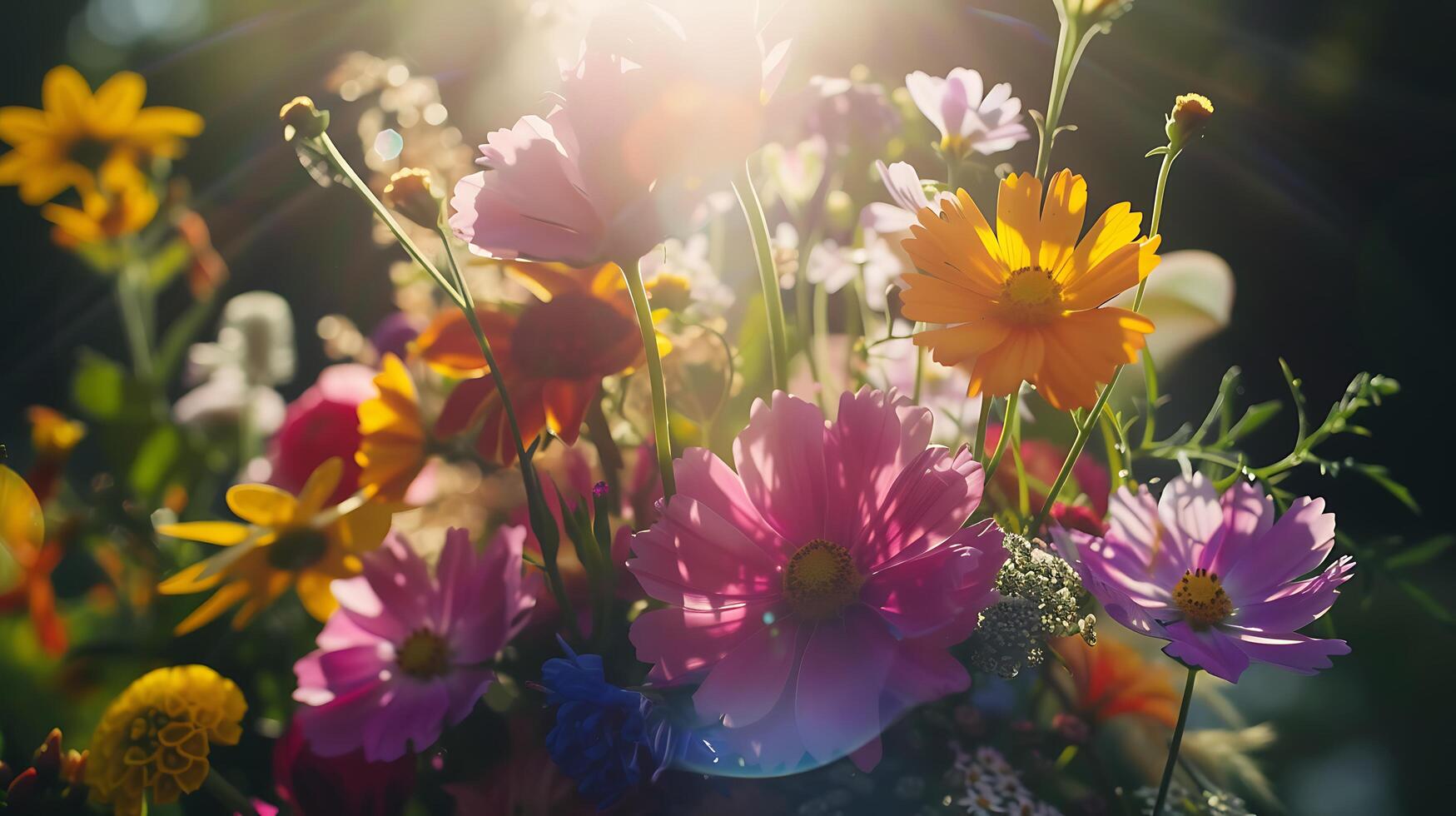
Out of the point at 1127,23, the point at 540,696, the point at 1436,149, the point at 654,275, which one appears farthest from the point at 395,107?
the point at 1436,149

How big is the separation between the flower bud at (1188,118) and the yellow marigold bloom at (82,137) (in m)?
0.60

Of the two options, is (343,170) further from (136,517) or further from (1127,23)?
(1127,23)

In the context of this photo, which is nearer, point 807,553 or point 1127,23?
point 807,553

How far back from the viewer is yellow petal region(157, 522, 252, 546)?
30 cm

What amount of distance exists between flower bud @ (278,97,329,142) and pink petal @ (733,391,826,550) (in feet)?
0.47

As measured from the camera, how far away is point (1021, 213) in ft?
0.78

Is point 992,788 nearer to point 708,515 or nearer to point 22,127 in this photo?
point 708,515

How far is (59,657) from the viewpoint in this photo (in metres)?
0.39

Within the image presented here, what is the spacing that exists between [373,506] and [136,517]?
0.55 feet

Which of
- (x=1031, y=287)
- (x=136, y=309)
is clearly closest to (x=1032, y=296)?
(x=1031, y=287)

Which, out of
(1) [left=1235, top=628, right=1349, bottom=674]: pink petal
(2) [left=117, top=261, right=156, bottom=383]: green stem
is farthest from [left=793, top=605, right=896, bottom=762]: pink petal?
(2) [left=117, top=261, right=156, bottom=383]: green stem

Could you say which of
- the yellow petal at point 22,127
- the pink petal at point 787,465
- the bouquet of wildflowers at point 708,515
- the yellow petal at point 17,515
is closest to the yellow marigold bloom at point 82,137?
the yellow petal at point 22,127

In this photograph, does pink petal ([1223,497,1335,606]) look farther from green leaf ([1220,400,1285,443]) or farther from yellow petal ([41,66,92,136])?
yellow petal ([41,66,92,136])

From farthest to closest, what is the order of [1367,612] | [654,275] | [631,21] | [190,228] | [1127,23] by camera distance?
[1127,23]
[190,228]
[1367,612]
[654,275]
[631,21]
